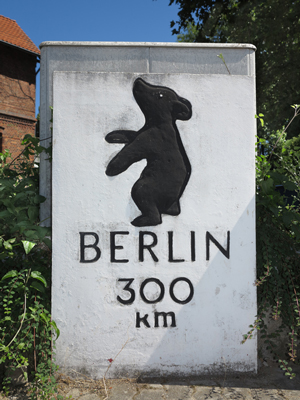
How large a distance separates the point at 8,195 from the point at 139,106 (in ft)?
4.70

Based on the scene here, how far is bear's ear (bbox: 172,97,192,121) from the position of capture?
292 centimetres

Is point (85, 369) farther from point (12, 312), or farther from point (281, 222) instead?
point (281, 222)

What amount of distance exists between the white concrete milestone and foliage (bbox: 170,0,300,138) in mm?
7707

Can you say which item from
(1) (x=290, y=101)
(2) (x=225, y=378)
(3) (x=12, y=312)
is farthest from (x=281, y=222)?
(1) (x=290, y=101)

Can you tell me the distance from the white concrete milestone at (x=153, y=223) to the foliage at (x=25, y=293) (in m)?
0.16

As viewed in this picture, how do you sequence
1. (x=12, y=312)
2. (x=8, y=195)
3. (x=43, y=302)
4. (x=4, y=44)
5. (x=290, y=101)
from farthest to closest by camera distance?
(x=4, y=44) < (x=290, y=101) < (x=8, y=195) < (x=43, y=302) < (x=12, y=312)

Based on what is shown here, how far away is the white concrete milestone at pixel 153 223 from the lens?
2.82 metres

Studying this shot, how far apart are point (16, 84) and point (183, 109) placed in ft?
42.0

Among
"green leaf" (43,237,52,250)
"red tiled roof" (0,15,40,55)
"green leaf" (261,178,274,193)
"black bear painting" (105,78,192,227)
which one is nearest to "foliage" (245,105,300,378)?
"green leaf" (261,178,274,193)

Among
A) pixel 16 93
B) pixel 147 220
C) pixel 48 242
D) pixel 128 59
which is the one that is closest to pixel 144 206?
pixel 147 220

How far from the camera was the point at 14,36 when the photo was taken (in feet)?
46.6

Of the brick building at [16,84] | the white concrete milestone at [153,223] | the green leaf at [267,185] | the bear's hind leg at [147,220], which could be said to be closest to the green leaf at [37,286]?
the white concrete milestone at [153,223]

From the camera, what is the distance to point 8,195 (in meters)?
3.07

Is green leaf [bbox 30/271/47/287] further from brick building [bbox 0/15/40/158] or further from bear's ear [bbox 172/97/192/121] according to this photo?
brick building [bbox 0/15/40/158]
